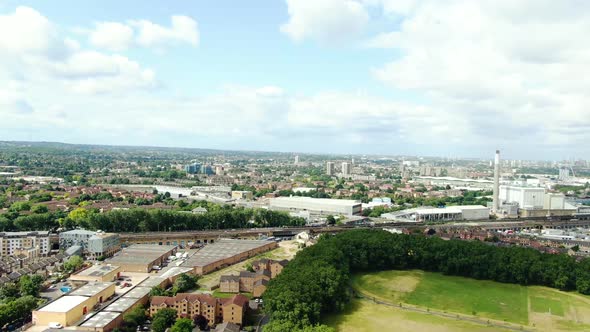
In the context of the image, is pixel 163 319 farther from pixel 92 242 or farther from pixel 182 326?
pixel 92 242

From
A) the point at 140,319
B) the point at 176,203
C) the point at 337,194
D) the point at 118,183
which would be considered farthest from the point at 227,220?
the point at 118,183

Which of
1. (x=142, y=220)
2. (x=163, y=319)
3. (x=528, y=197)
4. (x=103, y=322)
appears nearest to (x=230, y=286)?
(x=163, y=319)

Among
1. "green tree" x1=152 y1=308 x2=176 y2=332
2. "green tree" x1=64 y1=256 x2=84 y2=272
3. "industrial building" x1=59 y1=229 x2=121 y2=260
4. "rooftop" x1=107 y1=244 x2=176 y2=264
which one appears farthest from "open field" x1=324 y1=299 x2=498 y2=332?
"industrial building" x1=59 y1=229 x2=121 y2=260

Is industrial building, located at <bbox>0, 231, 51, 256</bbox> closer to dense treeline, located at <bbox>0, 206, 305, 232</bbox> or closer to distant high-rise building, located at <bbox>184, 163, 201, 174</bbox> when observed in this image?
dense treeline, located at <bbox>0, 206, 305, 232</bbox>

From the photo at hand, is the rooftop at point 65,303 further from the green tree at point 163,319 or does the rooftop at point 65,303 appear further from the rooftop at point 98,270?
the rooftop at point 98,270

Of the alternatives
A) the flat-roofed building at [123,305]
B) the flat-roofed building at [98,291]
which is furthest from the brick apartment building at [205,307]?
the flat-roofed building at [98,291]
